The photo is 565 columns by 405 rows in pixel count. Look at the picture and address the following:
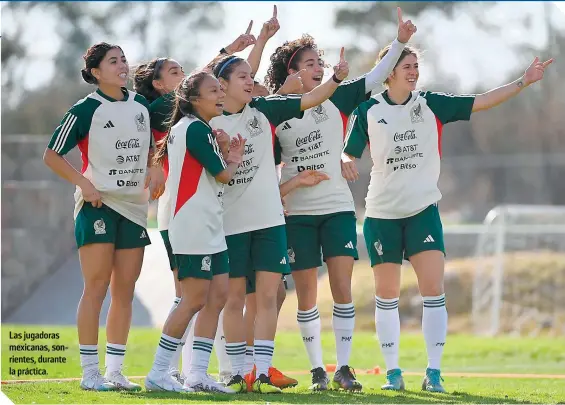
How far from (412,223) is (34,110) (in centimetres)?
2021

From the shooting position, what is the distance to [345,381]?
7.79 m

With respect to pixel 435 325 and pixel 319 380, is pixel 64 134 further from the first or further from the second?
pixel 435 325

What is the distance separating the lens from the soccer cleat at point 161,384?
7.14 meters

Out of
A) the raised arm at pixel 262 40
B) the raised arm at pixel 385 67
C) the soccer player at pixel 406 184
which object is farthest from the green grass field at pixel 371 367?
the raised arm at pixel 262 40

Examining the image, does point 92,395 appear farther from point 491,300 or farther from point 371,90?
point 491,300

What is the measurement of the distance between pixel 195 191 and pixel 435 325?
84.3 inches

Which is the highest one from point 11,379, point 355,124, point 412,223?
point 355,124

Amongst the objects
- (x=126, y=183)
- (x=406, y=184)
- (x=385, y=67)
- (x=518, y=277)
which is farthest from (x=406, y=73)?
(x=518, y=277)

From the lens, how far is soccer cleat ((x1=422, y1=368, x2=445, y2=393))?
784 cm

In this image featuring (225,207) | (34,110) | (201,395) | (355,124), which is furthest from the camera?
(34,110)

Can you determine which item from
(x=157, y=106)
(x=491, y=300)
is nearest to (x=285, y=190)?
(x=157, y=106)

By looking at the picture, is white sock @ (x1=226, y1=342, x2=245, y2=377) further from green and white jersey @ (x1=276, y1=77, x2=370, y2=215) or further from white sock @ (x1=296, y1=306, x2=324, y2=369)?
green and white jersey @ (x1=276, y1=77, x2=370, y2=215)

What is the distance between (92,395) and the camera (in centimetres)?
706

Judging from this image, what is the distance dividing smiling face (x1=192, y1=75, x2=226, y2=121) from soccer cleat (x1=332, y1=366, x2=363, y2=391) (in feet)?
6.84
